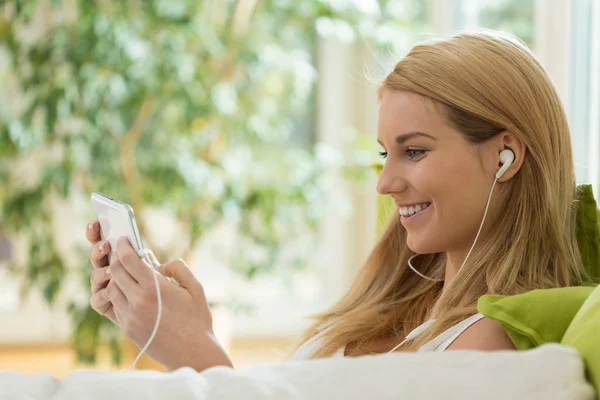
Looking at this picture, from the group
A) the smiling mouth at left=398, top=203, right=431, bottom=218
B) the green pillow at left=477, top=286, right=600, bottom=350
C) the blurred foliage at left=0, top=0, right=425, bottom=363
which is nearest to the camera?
the green pillow at left=477, top=286, right=600, bottom=350

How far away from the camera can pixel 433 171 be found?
1230mm

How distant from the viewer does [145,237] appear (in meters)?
3.06

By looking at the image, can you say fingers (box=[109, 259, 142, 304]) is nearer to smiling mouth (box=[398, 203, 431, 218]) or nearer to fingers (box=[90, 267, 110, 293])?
fingers (box=[90, 267, 110, 293])

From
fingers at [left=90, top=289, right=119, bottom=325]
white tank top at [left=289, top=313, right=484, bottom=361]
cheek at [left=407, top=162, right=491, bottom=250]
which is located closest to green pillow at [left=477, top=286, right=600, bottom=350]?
white tank top at [left=289, top=313, right=484, bottom=361]

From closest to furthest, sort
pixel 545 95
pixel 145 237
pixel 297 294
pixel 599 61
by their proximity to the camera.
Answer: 1. pixel 545 95
2. pixel 599 61
3. pixel 145 237
4. pixel 297 294

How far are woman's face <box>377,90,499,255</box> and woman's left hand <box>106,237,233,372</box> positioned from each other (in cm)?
41

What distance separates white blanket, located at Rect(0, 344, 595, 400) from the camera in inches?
28.6

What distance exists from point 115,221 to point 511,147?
2.02ft

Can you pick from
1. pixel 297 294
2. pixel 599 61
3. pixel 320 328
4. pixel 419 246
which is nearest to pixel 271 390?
pixel 419 246

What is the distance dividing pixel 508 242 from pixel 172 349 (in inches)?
22.1

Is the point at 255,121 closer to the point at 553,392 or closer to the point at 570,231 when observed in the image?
the point at 570,231


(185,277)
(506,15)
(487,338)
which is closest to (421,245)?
(487,338)

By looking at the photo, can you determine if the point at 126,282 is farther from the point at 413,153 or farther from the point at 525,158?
the point at 525,158

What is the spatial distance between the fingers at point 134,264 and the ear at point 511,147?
0.57 metres
